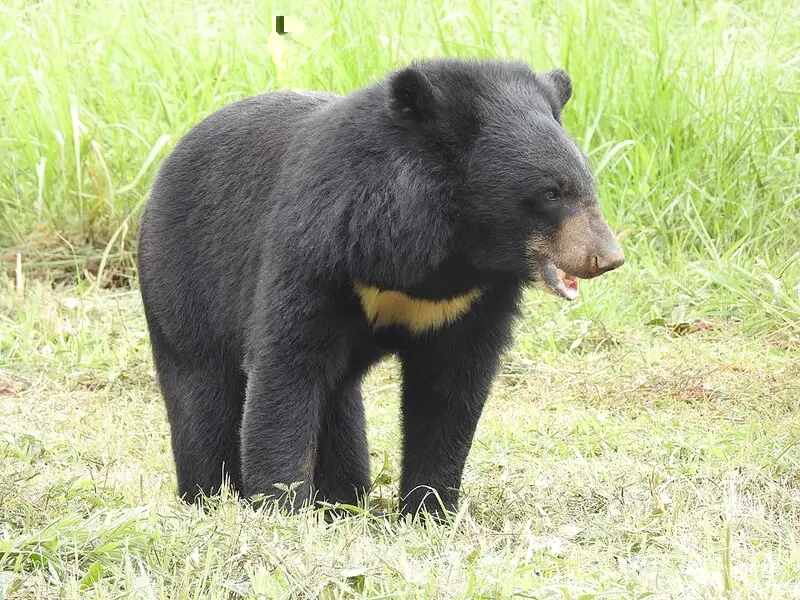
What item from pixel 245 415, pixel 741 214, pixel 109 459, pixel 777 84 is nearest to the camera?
pixel 245 415

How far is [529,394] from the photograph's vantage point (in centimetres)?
571

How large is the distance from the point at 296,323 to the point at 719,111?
4.32 metres

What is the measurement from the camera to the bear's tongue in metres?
3.63

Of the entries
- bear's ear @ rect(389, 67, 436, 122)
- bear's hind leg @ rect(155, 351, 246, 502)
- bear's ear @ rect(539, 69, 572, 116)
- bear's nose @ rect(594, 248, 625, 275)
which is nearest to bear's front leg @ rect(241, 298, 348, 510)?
bear's hind leg @ rect(155, 351, 246, 502)

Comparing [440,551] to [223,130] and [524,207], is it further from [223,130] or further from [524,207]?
[223,130]

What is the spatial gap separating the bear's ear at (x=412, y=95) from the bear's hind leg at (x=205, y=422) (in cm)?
117

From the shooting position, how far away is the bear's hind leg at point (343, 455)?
14.9 feet

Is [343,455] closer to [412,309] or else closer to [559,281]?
[412,309]

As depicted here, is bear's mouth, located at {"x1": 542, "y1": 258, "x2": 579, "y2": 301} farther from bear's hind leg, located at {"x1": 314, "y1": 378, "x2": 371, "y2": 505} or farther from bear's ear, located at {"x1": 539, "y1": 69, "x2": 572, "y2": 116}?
bear's hind leg, located at {"x1": 314, "y1": 378, "x2": 371, "y2": 505}

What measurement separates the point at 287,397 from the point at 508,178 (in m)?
0.90

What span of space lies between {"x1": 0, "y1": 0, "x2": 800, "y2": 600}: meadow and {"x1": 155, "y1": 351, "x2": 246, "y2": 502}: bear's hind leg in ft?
0.76

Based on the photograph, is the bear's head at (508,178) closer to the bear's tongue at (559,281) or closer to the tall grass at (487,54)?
the bear's tongue at (559,281)

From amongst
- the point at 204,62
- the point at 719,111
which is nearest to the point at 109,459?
the point at 204,62

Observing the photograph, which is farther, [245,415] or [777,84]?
[777,84]
